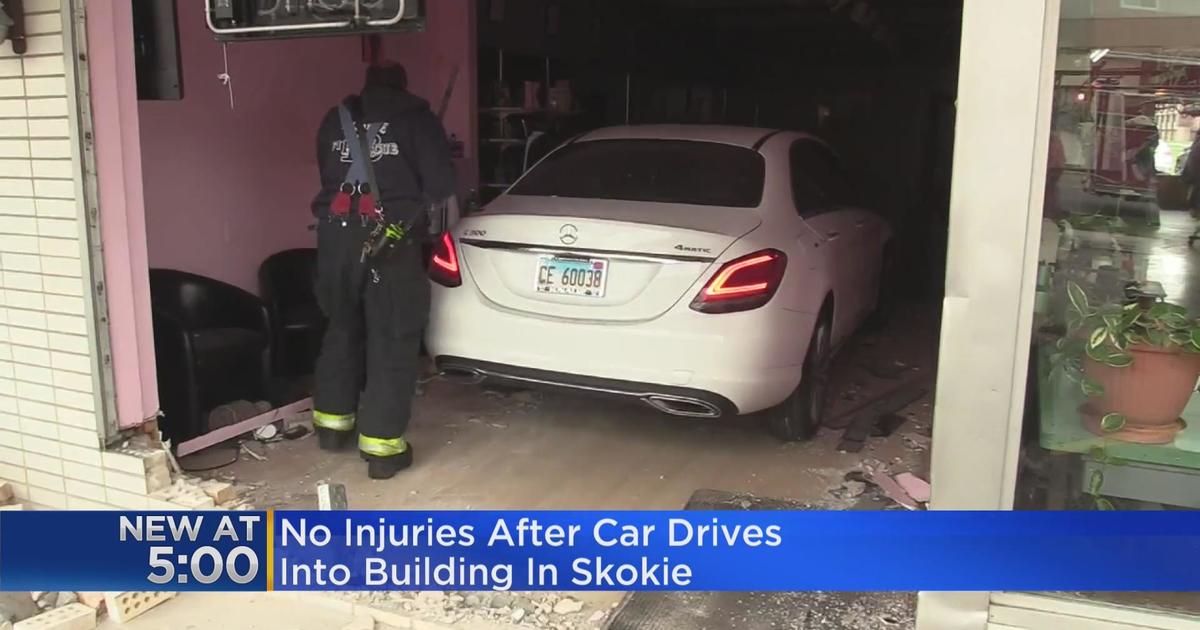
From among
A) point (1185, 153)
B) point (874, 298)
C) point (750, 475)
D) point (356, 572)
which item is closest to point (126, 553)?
point (356, 572)

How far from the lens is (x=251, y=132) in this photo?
209 inches

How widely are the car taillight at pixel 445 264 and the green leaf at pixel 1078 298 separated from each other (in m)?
2.50

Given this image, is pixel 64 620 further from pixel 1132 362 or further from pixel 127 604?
pixel 1132 362

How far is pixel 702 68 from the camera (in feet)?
39.3

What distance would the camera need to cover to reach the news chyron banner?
2.23 metres

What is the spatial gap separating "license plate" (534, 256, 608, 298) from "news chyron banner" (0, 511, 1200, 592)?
109cm

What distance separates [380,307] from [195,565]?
144 cm

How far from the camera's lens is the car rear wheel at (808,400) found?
169 inches

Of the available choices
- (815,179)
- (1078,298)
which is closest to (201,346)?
(815,179)

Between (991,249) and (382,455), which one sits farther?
(382,455)

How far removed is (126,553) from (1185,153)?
3128 mm

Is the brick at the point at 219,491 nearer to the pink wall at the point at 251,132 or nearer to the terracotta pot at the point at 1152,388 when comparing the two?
the pink wall at the point at 251,132

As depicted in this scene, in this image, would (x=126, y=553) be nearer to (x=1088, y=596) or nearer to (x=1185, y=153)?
(x=1088, y=596)

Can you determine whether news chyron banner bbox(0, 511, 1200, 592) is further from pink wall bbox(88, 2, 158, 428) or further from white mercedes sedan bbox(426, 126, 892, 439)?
white mercedes sedan bbox(426, 126, 892, 439)
